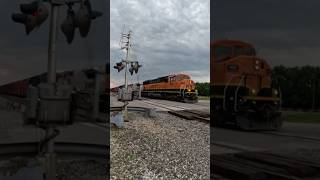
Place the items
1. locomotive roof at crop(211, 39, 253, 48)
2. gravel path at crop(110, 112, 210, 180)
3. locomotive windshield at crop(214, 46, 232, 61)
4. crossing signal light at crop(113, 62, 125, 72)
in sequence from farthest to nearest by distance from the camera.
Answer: crossing signal light at crop(113, 62, 125, 72), gravel path at crop(110, 112, 210, 180), locomotive windshield at crop(214, 46, 232, 61), locomotive roof at crop(211, 39, 253, 48)

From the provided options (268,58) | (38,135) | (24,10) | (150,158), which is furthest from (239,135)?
(24,10)

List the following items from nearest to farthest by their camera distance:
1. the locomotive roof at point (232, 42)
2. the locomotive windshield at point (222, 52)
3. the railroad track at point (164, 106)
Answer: the locomotive roof at point (232, 42) → the locomotive windshield at point (222, 52) → the railroad track at point (164, 106)

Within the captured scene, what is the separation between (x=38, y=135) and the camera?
451 cm

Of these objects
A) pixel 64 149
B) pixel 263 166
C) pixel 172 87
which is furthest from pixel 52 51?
pixel 263 166

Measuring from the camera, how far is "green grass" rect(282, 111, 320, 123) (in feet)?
16.4

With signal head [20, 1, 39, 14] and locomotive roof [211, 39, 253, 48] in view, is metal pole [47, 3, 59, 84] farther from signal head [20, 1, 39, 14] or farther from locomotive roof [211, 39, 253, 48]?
locomotive roof [211, 39, 253, 48]

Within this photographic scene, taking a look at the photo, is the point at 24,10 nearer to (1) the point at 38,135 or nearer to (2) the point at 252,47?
(1) the point at 38,135

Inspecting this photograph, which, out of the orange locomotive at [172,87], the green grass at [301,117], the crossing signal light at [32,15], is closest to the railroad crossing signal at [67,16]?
the crossing signal light at [32,15]

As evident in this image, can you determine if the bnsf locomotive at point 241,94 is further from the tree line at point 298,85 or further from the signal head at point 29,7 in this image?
the signal head at point 29,7

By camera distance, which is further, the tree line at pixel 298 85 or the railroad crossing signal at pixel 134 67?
the railroad crossing signal at pixel 134 67

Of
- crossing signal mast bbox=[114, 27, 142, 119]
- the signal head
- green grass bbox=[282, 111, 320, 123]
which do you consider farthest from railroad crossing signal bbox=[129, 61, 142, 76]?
green grass bbox=[282, 111, 320, 123]

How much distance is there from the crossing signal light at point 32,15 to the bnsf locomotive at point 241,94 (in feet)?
6.10

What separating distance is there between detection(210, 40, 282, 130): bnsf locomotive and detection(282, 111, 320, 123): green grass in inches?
3.4

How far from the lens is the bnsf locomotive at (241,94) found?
200 inches
